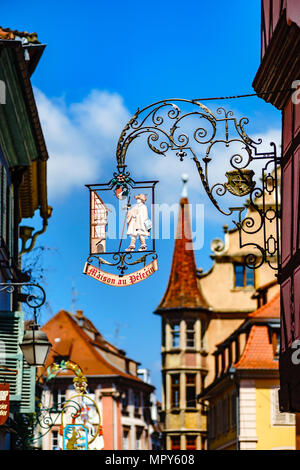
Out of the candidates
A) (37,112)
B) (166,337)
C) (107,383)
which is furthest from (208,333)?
(37,112)

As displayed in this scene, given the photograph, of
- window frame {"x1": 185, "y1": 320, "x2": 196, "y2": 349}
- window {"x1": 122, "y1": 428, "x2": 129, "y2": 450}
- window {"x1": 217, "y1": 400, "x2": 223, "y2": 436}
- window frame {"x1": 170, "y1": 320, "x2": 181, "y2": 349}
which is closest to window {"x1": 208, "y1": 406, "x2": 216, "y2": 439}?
window {"x1": 217, "y1": 400, "x2": 223, "y2": 436}

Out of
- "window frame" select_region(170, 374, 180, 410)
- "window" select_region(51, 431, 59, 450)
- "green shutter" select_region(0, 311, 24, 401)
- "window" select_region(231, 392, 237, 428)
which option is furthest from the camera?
"window" select_region(51, 431, 59, 450)

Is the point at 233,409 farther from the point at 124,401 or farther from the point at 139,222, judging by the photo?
the point at 139,222

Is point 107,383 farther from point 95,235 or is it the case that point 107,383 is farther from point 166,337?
point 95,235

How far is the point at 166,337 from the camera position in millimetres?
53125

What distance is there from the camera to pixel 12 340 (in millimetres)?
18531

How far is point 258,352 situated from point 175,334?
14.9 m

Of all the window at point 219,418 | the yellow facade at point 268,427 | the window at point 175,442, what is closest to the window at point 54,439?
the window at point 175,442

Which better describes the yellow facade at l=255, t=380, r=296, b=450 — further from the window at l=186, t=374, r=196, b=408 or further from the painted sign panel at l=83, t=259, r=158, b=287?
the painted sign panel at l=83, t=259, r=158, b=287

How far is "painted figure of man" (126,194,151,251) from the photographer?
12.3 metres

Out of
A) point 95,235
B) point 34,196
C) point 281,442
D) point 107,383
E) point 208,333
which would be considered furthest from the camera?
point 107,383

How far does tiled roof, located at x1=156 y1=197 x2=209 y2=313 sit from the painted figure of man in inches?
1514

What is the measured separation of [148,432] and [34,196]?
42.8m
